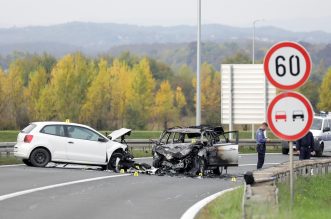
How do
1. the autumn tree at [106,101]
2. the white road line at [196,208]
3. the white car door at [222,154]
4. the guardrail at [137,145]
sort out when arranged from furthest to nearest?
1. the autumn tree at [106,101]
2. the guardrail at [137,145]
3. the white car door at [222,154]
4. the white road line at [196,208]

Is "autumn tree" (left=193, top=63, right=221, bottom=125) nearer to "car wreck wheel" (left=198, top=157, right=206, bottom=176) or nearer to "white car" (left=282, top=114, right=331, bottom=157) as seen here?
"white car" (left=282, top=114, right=331, bottom=157)

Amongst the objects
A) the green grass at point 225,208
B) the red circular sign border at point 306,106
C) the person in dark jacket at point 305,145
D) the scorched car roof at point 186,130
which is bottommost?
the green grass at point 225,208

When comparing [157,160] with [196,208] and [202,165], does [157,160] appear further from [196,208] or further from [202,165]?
[196,208]

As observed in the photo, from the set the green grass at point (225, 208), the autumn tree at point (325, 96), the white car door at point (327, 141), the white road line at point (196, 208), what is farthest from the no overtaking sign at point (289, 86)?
the autumn tree at point (325, 96)

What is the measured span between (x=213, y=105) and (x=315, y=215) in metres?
100

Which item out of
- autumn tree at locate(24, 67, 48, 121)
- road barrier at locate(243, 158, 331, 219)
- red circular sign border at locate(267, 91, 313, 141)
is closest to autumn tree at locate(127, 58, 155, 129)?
autumn tree at locate(24, 67, 48, 121)

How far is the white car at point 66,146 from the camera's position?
25.7m

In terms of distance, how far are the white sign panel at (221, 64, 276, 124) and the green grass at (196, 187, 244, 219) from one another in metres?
26.7

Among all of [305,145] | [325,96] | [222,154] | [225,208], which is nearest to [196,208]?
[225,208]

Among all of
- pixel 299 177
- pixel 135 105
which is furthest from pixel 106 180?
pixel 135 105

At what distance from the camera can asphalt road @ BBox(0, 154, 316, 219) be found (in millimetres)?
14289

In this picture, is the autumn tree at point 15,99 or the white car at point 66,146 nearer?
the white car at point 66,146

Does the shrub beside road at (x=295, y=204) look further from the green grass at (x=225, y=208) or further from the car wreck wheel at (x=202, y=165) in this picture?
the car wreck wheel at (x=202, y=165)

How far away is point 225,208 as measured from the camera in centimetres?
1451
